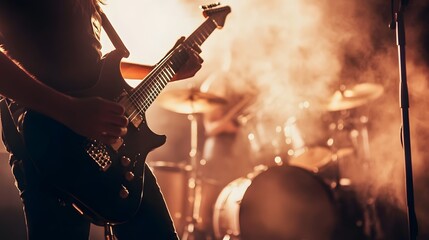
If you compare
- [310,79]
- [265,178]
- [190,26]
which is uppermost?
[190,26]

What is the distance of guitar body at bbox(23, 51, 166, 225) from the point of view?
1.48 meters

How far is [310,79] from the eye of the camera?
575cm

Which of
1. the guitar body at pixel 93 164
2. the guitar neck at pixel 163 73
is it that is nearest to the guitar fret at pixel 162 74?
the guitar neck at pixel 163 73

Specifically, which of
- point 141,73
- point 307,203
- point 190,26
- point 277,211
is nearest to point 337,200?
point 307,203

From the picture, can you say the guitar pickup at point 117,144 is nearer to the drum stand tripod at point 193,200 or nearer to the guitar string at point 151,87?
the guitar string at point 151,87

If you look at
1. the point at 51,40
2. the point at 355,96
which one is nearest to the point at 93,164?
the point at 51,40

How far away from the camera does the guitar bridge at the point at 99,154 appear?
158 cm

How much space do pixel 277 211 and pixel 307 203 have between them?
297mm

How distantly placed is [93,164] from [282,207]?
10.7 ft

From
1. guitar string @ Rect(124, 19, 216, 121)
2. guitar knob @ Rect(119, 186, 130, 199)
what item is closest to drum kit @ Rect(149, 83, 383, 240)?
guitar string @ Rect(124, 19, 216, 121)

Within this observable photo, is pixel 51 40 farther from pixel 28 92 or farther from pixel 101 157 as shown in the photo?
pixel 101 157

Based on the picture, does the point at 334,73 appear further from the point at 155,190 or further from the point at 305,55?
the point at 155,190

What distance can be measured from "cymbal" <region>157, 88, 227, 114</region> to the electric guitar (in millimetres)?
3407

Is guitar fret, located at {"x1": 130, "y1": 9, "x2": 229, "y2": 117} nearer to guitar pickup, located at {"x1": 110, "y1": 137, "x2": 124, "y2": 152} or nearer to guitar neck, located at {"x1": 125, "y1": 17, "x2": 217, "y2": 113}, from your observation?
guitar neck, located at {"x1": 125, "y1": 17, "x2": 217, "y2": 113}
